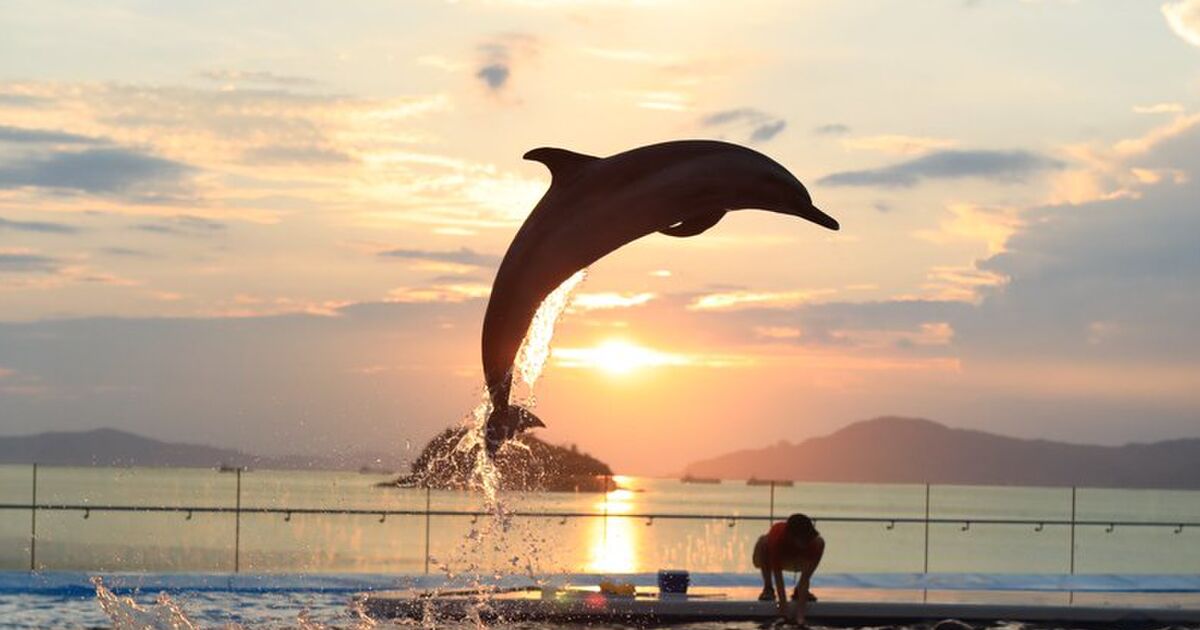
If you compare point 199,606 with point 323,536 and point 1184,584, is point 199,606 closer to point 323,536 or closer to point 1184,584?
point 1184,584

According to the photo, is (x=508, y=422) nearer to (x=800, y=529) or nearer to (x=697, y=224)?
(x=697, y=224)

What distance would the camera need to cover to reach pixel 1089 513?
500 ft

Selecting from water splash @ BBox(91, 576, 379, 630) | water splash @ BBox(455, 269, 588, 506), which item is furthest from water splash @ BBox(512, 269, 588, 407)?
water splash @ BBox(91, 576, 379, 630)

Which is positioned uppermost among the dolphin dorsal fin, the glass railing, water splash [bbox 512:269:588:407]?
the dolphin dorsal fin

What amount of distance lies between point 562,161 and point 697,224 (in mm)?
964

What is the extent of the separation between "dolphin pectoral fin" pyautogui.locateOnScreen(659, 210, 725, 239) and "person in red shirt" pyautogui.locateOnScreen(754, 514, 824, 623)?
8884 millimetres

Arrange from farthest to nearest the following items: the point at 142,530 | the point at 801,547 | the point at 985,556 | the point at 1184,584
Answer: the point at 142,530 < the point at 985,556 < the point at 1184,584 < the point at 801,547

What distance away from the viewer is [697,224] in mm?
11156

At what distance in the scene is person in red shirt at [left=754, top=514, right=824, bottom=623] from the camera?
19344mm

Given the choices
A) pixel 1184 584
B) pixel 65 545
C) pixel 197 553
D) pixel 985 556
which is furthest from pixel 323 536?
pixel 1184 584

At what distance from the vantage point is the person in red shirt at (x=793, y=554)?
63.5 ft

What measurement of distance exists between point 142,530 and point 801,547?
202 feet

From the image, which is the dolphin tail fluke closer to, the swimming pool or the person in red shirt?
the swimming pool

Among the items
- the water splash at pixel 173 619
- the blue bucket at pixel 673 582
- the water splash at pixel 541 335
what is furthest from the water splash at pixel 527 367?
the blue bucket at pixel 673 582
